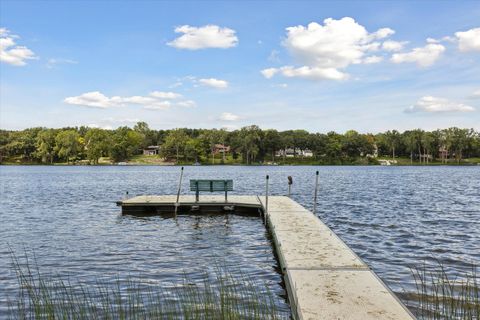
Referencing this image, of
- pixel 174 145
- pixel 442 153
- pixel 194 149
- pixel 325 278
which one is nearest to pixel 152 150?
pixel 174 145

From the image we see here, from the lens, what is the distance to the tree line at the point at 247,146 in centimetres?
16850

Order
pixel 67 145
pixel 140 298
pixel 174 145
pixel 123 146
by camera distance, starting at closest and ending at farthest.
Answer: pixel 140 298 → pixel 67 145 → pixel 123 146 → pixel 174 145

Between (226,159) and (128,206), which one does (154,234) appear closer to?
(128,206)

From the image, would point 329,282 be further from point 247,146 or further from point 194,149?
point 194,149

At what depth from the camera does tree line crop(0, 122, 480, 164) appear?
16850 cm

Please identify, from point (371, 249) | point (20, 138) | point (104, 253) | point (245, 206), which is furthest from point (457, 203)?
point (20, 138)

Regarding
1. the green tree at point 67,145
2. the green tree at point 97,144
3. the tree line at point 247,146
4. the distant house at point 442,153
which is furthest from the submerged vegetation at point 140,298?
the distant house at point 442,153

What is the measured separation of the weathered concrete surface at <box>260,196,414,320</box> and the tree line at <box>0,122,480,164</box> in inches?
6039

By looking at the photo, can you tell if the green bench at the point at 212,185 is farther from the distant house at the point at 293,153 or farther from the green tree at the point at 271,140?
the distant house at the point at 293,153

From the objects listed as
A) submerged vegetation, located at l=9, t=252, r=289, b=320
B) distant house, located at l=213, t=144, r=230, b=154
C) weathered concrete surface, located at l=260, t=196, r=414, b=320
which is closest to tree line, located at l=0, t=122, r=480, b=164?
distant house, located at l=213, t=144, r=230, b=154

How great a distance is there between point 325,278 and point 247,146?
159 metres

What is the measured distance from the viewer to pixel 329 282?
8.67m

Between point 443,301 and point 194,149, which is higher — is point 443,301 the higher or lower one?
the lower one

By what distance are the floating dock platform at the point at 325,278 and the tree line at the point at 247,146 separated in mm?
151812
